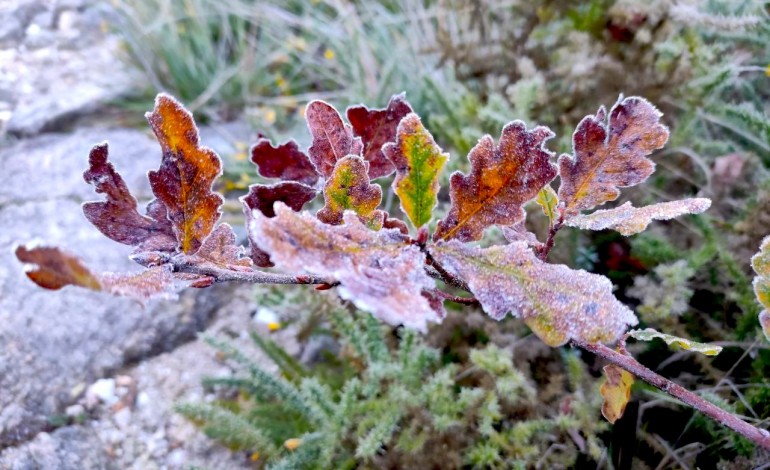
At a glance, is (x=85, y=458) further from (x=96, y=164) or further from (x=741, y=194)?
(x=741, y=194)

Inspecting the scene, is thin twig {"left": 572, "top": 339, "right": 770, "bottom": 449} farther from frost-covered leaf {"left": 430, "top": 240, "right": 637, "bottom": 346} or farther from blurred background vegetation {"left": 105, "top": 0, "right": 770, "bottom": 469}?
blurred background vegetation {"left": 105, "top": 0, "right": 770, "bottom": 469}

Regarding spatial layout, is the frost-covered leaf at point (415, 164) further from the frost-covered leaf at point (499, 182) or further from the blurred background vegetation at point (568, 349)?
the blurred background vegetation at point (568, 349)

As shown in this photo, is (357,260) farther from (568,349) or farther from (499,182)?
(568,349)

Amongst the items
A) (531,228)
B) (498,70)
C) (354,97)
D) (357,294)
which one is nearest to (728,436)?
(531,228)

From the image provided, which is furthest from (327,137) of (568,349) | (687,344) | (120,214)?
(568,349)

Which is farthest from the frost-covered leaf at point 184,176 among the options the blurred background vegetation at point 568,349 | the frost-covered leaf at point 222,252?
the blurred background vegetation at point 568,349

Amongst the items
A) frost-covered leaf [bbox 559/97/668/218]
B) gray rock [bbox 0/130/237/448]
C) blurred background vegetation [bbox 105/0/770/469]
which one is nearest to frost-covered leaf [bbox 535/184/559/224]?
A: frost-covered leaf [bbox 559/97/668/218]
